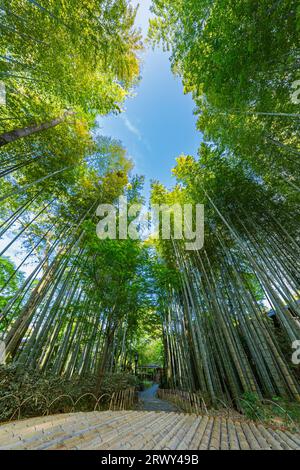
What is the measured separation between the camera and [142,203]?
6117mm

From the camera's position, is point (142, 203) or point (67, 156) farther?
point (142, 203)

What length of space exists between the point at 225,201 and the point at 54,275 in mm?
5643

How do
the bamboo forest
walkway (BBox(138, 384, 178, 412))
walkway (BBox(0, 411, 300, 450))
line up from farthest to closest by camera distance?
walkway (BBox(138, 384, 178, 412)), the bamboo forest, walkway (BBox(0, 411, 300, 450))

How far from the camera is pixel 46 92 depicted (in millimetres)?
3822

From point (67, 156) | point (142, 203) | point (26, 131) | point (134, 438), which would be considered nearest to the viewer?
point (134, 438)

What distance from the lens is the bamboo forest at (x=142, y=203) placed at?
2.42 metres

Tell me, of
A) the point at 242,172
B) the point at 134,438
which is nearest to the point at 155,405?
the point at 134,438

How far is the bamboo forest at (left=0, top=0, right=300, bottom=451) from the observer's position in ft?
7.94

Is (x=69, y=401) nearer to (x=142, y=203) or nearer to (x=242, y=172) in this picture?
(x=142, y=203)

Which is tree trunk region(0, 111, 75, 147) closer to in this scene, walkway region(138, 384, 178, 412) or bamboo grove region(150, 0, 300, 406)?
bamboo grove region(150, 0, 300, 406)

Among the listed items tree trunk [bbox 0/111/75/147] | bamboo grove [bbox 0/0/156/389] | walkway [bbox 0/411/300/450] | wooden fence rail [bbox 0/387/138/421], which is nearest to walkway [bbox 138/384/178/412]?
wooden fence rail [bbox 0/387/138/421]

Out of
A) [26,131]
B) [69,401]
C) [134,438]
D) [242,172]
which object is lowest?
[134,438]

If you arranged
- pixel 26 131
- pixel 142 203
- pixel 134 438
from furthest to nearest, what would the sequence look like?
pixel 142 203 → pixel 26 131 → pixel 134 438
